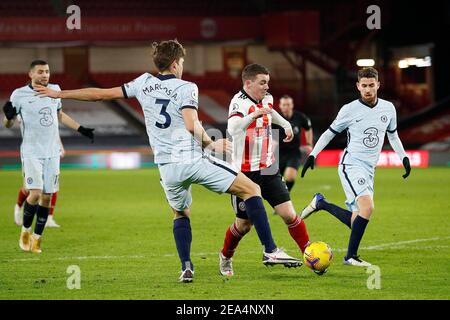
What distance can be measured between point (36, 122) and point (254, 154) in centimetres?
365

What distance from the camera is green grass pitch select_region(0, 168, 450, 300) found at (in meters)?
8.29

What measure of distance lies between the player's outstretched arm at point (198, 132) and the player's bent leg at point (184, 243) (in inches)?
36.3

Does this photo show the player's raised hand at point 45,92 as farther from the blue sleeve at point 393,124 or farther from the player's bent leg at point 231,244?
the blue sleeve at point 393,124

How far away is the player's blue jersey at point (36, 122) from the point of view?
1165 cm

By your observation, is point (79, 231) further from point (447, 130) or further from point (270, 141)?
point (447, 130)

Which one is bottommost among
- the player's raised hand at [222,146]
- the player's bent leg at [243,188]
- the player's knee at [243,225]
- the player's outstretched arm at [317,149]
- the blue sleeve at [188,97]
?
the player's knee at [243,225]

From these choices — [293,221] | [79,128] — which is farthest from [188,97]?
[79,128]

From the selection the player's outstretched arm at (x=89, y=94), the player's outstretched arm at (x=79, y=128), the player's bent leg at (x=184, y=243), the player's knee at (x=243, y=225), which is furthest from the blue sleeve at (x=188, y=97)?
the player's outstretched arm at (x=79, y=128)

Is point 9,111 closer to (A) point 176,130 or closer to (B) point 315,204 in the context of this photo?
(A) point 176,130

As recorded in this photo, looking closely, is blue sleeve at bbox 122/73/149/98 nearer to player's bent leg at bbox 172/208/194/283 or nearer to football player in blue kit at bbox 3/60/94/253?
player's bent leg at bbox 172/208/194/283

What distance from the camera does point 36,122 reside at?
11742 millimetres

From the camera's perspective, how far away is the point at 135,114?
38625 millimetres

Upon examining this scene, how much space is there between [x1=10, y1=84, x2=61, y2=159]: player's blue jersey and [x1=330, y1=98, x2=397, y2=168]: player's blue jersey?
12.1 ft

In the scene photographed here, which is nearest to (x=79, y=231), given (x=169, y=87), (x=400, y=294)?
(x=169, y=87)
